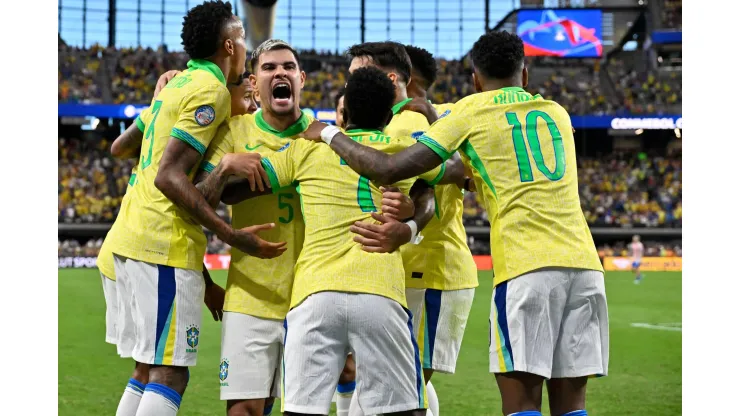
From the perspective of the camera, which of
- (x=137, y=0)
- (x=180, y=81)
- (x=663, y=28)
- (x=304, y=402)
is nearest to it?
(x=304, y=402)

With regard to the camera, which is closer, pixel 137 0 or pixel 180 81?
pixel 180 81

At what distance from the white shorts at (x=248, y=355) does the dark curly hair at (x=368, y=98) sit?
3.69ft

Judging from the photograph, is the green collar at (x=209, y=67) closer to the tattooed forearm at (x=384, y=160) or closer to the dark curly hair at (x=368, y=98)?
the dark curly hair at (x=368, y=98)

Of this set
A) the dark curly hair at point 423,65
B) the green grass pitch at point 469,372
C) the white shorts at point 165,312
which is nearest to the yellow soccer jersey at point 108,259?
the white shorts at point 165,312

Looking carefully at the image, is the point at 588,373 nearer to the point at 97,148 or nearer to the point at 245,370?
the point at 245,370

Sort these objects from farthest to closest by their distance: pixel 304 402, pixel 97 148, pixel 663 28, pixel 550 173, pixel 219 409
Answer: pixel 663 28 → pixel 97 148 → pixel 219 409 → pixel 550 173 → pixel 304 402

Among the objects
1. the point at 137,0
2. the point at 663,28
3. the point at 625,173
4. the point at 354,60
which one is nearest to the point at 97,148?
the point at 137,0

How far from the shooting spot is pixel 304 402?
12.7 ft

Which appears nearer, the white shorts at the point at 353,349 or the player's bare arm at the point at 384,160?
the white shorts at the point at 353,349

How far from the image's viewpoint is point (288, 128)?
461 cm

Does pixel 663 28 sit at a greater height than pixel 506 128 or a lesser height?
greater

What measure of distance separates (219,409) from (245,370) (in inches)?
148

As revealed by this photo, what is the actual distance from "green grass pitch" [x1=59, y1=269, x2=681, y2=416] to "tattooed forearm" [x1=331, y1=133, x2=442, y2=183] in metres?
4.32

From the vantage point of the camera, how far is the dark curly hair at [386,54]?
509cm
